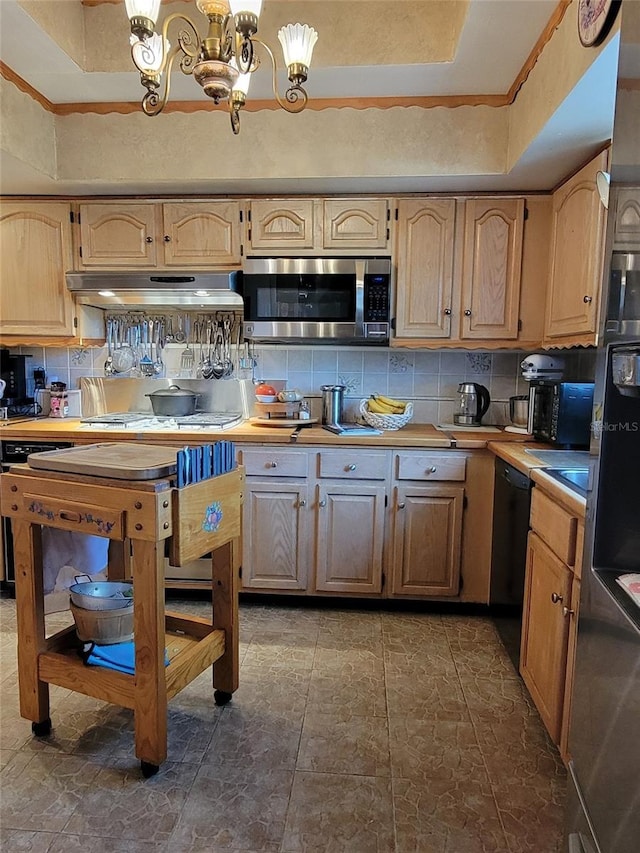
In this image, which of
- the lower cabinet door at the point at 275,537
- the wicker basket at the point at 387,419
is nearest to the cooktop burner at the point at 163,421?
the lower cabinet door at the point at 275,537

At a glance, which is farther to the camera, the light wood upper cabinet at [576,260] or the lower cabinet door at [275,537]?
the lower cabinet door at [275,537]

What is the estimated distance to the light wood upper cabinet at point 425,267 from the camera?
2699 mm

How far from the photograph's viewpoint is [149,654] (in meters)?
1.55

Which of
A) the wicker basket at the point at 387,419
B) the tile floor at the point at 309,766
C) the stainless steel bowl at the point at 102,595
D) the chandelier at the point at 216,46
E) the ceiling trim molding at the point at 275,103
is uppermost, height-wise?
the ceiling trim molding at the point at 275,103

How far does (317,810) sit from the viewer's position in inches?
58.4

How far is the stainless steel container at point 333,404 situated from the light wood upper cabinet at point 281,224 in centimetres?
75

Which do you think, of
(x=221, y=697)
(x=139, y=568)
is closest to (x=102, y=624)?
(x=139, y=568)

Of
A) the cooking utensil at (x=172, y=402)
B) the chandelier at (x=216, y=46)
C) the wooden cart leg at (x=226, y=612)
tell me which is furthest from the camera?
the cooking utensil at (x=172, y=402)

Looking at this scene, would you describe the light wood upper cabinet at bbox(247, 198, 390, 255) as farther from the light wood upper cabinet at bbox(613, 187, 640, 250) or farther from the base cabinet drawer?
the light wood upper cabinet at bbox(613, 187, 640, 250)

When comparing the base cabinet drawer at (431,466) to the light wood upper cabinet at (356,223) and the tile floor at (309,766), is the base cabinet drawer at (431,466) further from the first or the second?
the light wood upper cabinet at (356,223)

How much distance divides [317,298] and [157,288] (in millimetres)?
837

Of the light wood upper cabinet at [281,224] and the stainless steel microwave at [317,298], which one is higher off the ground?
the light wood upper cabinet at [281,224]

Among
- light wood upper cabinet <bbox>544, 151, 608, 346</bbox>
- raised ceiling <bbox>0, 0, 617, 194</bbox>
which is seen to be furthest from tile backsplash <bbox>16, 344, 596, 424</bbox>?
raised ceiling <bbox>0, 0, 617, 194</bbox>

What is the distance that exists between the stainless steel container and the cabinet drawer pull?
154 cm
